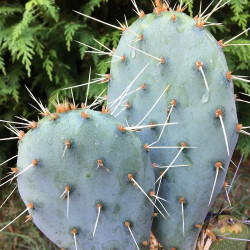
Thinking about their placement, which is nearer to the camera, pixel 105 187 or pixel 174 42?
pixel 105 187

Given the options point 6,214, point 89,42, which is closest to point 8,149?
point 6,214

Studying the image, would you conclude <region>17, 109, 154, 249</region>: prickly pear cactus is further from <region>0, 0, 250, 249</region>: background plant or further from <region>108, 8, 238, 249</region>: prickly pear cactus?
<region>0, 0, 250, 249</region>: background plant

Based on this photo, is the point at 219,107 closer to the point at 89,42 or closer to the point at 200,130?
the point at 200,130

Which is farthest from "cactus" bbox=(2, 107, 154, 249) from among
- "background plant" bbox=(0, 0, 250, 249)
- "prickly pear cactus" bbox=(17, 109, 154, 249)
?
"background plant" bbox=(0, 0, 250, 249)

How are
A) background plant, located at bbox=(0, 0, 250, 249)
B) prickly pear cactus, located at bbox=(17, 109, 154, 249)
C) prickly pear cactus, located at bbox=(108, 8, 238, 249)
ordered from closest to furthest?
1. prickly pear cactus, located at bbox=(17, 109, 154, 249)
2. prickly pear cactus, located at bbox=(108, 8, 238, 249)
3. background plant, located at bbox=(0, 0, 250, 249)

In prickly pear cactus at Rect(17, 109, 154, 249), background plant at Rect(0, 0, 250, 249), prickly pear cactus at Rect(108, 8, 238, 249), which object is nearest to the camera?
prickly pear cactus at Rect(17, 109, 154, 249)

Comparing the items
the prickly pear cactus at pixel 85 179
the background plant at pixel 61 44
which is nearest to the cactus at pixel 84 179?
the prickly pear cactus at pixel 85 179
